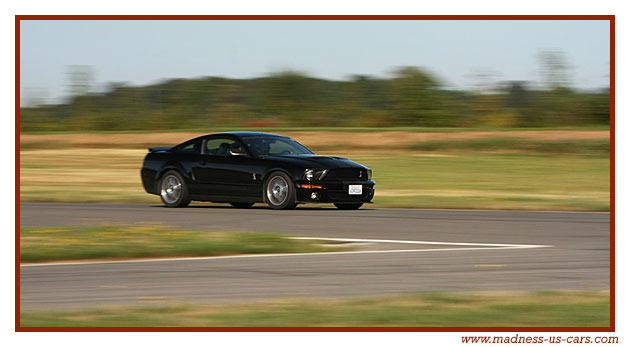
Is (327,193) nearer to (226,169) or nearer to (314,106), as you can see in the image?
(226,169)

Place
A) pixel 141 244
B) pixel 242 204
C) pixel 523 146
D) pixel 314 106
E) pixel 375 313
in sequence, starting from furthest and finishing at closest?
pixel 314 106 → pixel 523 146 → pixel 242 204 → pixel 141 244 → pixel 375 313

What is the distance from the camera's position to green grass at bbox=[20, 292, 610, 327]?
722 cm

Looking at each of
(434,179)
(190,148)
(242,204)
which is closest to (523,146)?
(434,179)

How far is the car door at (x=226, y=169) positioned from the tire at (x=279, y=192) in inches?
8.1

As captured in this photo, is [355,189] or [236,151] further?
[236,151]

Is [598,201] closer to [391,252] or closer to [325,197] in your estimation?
[325,197]

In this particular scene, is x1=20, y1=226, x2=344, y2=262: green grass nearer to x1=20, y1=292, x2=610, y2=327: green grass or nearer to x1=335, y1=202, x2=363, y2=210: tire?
x1=20, y1=292, x2=610, y2=327: green grass

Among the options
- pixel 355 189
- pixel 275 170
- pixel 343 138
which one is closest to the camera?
pixel 275 170

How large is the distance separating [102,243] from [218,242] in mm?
1367

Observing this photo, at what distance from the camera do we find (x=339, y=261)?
11.0 m

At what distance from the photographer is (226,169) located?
747 inches

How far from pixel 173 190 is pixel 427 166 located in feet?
51.3

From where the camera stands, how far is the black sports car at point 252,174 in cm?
1812

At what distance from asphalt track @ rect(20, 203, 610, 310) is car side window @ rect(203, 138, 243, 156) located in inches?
127
